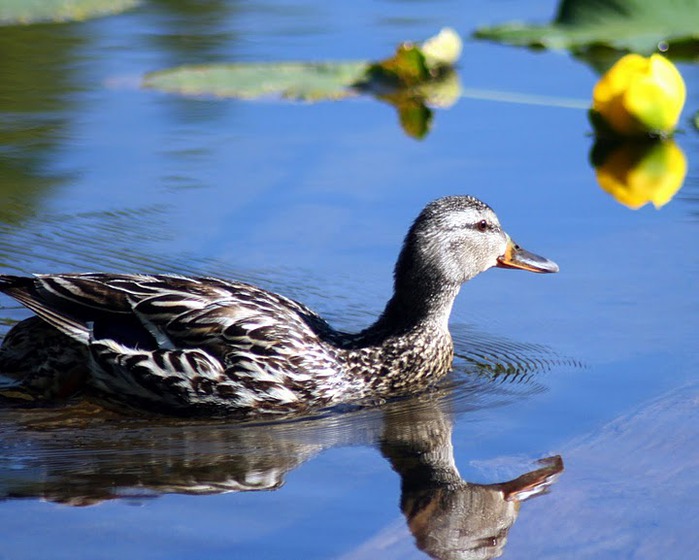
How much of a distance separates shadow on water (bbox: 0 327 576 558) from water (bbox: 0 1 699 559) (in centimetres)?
2

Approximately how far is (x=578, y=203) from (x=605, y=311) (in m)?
1.79

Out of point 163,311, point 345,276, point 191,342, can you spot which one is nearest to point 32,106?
point 345,276

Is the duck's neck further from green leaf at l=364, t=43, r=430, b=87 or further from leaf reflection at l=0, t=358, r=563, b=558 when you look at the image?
green leaf at l=364, t=43, r=430, b=87

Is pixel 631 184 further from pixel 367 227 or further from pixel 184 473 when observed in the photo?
pixel 184 473

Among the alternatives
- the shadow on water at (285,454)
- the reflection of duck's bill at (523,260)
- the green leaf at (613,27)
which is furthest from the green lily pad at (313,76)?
the shadow on water at (285,454)

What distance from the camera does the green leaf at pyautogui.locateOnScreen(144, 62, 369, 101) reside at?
459 inches

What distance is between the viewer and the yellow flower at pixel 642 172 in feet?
32.2

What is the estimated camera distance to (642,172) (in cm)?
1030

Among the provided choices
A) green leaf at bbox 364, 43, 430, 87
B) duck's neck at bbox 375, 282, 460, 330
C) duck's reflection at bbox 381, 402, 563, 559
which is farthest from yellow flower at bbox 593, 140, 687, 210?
duck's reflection at bbox 381, 402, 563, 559

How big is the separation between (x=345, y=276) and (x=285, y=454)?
7.41ft

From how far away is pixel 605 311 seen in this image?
26.1ft

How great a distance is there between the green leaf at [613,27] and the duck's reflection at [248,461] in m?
5.94

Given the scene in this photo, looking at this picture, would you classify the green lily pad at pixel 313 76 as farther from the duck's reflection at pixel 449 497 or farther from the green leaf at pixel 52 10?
the duck's reflection at pixel 449 497

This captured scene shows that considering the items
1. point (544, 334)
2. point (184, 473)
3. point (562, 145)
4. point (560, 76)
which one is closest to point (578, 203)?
point (562, 145)
